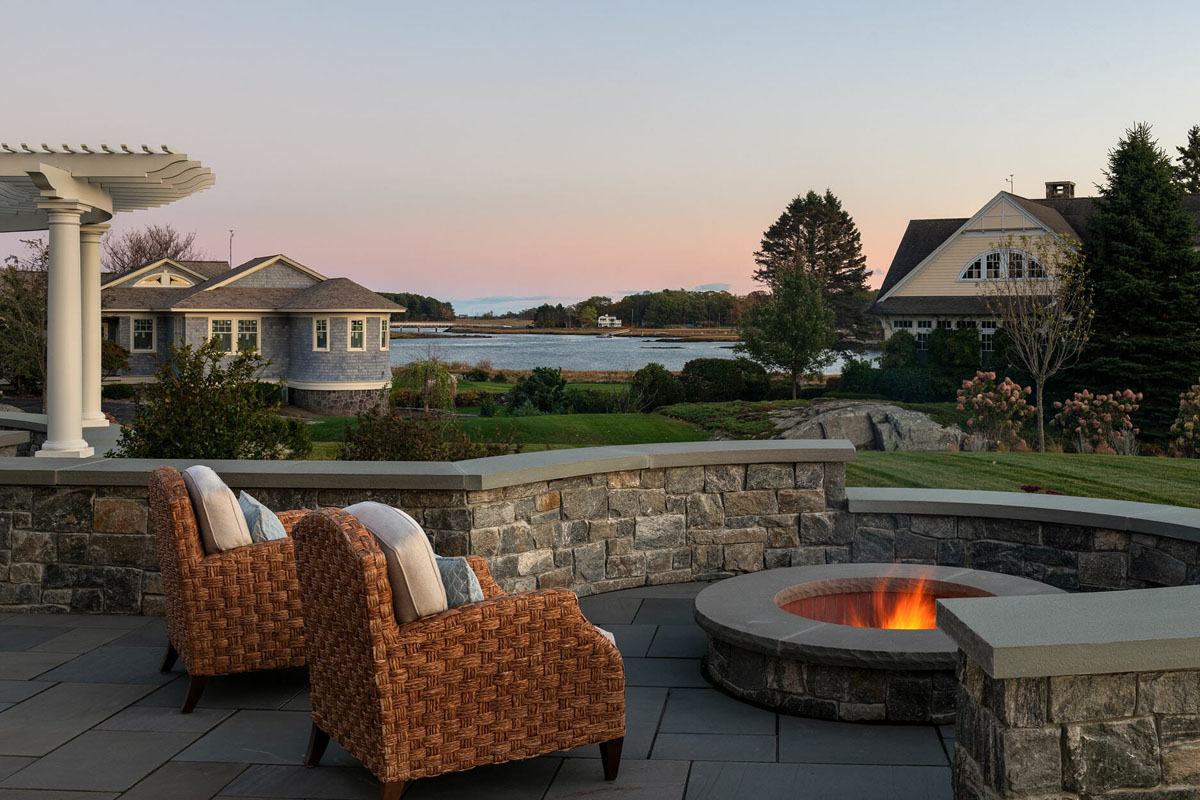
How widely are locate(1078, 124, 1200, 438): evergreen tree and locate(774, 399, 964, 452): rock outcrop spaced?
515cm

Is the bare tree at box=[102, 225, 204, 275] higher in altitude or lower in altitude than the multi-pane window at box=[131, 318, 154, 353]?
higher

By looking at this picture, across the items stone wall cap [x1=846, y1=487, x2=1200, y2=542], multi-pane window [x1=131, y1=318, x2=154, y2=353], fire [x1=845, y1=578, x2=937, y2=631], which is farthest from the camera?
multi-pane window [x1=131, y1=318, x2=154, y2=353]

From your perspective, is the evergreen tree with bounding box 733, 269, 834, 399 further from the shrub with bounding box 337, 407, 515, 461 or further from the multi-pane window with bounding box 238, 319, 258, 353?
the shrub with bounding box 337, 407, 515, 461

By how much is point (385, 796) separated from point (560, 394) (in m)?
24.6

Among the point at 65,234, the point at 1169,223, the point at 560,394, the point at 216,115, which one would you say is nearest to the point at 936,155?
the point at 1169,223

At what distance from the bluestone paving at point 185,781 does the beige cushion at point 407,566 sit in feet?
3.10

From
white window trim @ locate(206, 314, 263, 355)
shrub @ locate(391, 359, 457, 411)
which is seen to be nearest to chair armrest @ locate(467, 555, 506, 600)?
shrub @ locate(391, 359, 457, 411)

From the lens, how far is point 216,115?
60.7ft

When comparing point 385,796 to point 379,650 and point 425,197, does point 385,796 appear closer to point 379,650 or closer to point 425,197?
point 379,650

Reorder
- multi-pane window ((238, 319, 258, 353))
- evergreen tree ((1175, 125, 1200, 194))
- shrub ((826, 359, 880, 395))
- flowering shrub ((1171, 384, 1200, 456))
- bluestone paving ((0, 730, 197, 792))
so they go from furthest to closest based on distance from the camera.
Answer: evergreen tree ((1175, 125, 1200, 194)) → multi-pane window ((238, 319, 258, 353)) → shrub ((826, 359, 880, 395)) → flowering shrub ((1171, 384, 1200, 456)) → bluestone paving ((0, 730, 197, 792))

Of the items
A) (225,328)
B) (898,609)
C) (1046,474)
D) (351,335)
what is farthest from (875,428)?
(225,328)

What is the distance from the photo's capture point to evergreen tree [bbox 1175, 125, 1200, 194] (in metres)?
39.0

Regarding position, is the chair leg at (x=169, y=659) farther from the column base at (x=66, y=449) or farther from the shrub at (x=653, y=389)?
the shrub at (x=653, y=389)

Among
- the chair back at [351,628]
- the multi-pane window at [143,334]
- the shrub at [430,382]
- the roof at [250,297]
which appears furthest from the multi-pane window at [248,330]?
the chair back at [351,628]
